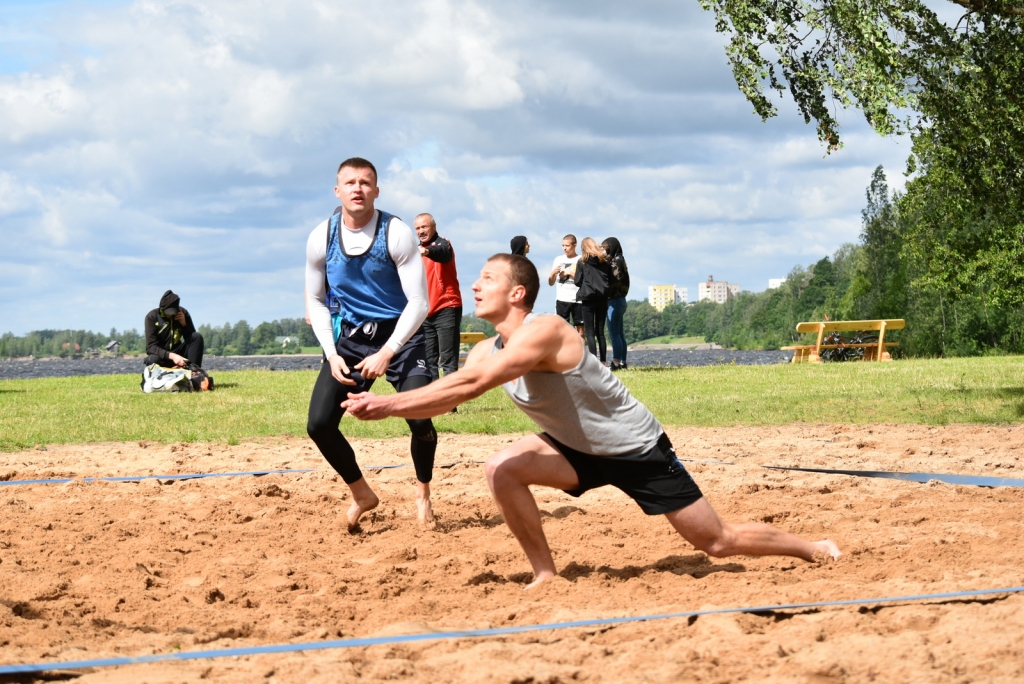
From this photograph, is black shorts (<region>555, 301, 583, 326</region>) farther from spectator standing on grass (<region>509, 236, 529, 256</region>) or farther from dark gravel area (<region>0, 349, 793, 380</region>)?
dark gravel area (<region>0, 349, 793, 380</region>)

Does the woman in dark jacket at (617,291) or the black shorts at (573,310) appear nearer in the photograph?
the woman in dark jacket at (617,291)

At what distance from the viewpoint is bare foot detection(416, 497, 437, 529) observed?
686 cm

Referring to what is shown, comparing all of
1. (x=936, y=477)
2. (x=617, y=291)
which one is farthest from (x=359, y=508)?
(x=617, y=291)

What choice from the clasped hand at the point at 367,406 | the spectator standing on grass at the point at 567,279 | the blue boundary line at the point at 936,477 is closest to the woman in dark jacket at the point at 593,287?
the spectator standing on grass at the point at 567,279

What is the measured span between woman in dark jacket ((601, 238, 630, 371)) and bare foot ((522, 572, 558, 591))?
39.3 ft

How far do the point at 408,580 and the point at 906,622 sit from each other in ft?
8.67

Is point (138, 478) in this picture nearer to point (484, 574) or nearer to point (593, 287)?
point (484, 574)

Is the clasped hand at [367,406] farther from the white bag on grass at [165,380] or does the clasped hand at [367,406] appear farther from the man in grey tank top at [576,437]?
the white bag on grass at [165,380]

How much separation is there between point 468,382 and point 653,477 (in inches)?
41.7

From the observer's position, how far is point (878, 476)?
8.02 meters

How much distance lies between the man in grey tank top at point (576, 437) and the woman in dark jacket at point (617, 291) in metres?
12.0

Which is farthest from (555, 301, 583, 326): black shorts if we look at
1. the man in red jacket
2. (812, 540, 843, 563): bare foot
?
(812, 540, 843, 563): bare foot

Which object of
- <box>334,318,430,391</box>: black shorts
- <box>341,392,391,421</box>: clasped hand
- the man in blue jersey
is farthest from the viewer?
<box>334,318,430,391</box>: black shorts

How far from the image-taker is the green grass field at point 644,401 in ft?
38.4
